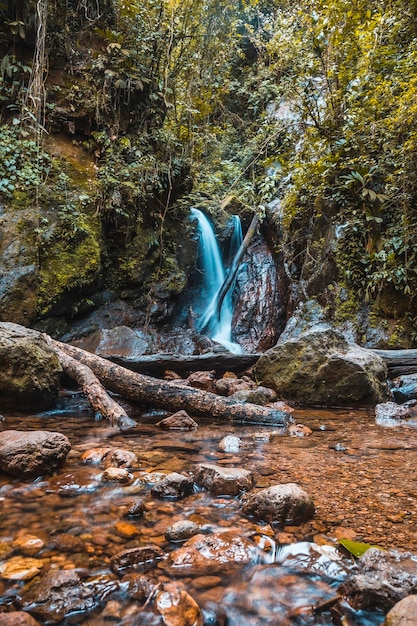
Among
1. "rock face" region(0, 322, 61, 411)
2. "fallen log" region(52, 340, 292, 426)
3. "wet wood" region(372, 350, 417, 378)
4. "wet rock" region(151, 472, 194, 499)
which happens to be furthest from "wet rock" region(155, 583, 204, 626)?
"wet wood" region(372, 350, 417, 378)

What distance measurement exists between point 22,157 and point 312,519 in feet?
24.5

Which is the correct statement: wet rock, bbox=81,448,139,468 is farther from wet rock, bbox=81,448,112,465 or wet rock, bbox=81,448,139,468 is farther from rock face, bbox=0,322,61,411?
rock face, bbox=0,322,61,411

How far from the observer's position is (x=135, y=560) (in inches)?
58.6

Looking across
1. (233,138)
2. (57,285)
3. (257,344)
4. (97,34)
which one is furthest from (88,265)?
(233,138)

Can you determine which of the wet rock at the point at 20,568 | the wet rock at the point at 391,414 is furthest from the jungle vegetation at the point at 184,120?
the wet rock at the point at 20,568

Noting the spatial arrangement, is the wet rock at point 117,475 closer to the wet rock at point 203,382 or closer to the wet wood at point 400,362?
the wet rock at point 203,382

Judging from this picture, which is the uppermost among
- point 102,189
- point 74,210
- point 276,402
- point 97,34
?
point 97,34

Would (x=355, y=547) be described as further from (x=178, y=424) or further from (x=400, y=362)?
(x=400, y=362)

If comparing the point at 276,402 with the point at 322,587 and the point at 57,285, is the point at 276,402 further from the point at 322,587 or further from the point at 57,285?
the point at 57,285

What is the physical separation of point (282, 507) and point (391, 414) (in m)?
3.07

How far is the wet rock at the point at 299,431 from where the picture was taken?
3475 mm

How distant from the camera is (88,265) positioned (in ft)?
24.6

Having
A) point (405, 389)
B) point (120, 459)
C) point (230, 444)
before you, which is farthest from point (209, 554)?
point (405, 389)

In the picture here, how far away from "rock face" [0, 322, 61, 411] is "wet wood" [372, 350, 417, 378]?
4648 mm
